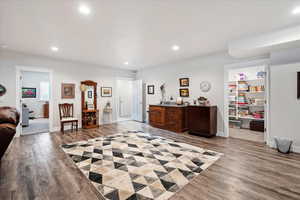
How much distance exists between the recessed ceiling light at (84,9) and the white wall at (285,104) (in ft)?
13.3

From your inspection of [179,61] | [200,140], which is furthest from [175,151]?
Result: [179,61]

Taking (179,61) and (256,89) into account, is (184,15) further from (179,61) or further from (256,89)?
(256,89)

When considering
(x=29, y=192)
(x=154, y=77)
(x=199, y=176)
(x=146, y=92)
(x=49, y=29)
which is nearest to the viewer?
(x=29, y=192)

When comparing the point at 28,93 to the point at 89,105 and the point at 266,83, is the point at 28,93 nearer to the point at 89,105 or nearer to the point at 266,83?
the point at 89,105

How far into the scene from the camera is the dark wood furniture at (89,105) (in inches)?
215

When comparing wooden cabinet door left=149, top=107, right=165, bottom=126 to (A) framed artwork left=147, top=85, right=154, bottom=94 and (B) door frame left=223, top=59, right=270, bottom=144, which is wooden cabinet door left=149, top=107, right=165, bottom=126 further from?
(B) door frame left=223, top=59, right=270, bottom=144

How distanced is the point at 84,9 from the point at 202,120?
393cm

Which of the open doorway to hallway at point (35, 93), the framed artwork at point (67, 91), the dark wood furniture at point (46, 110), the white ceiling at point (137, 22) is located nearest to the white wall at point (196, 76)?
the white ceiling at point (137, 22)

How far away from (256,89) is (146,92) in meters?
A: 4.49

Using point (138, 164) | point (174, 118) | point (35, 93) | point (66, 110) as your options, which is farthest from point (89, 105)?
point (35, 93)

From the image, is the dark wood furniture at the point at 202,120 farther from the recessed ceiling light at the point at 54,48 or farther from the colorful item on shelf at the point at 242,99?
the recessed ceiling light at the point at 54,48

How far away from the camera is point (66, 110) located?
5.14 metres

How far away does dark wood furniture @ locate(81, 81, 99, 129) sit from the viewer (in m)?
5.47

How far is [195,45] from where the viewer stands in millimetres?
3768
